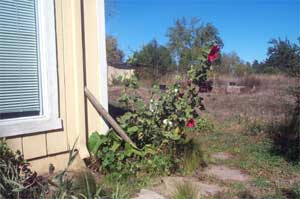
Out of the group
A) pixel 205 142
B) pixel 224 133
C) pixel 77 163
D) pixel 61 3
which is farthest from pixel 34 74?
pixel 224 133

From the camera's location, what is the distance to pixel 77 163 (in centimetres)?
452

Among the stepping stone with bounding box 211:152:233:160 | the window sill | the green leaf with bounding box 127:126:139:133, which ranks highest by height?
the window sill

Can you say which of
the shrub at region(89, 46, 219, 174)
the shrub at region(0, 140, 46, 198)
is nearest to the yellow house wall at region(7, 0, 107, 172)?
the shrub at region(89, 46, 219, 174)

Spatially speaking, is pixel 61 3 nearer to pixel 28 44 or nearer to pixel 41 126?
pixel 28 44

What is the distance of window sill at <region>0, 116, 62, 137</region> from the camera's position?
3712mm

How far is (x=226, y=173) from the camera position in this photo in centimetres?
490

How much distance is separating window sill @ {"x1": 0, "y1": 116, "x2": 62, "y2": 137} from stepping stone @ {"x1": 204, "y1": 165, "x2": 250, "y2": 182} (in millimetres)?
1923

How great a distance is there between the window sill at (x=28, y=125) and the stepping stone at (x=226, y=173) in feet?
6.31

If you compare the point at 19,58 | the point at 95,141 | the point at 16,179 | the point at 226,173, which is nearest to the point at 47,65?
the point at 19,58

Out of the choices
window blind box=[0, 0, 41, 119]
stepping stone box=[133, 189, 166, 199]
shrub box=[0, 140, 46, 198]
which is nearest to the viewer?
shrub box=[0, 140, 46, 198]

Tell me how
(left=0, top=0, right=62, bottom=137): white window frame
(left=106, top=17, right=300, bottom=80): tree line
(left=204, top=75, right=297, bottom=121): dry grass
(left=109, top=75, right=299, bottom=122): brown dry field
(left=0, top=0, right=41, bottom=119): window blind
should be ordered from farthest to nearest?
1. (left=106, top=17, right=300, bottom=80): tree line
2. (left=204, top=75, right=297, bottom=121): dry grass
3. (left=109, top=75, right=299, bottom=122): brown dry field
4. (left=0, top=0, right=62, bottom=137): white window frame
5. (left=0, top=0, right=41, bottom=119): window blind

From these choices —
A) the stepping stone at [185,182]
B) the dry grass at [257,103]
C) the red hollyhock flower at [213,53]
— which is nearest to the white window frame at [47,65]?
the stepping stone at [185,182]

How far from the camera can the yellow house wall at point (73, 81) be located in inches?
164

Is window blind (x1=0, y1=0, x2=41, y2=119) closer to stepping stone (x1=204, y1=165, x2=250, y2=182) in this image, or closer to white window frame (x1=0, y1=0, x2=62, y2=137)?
white window frame (x1=0, y1=0, x2=62, y2=137)
